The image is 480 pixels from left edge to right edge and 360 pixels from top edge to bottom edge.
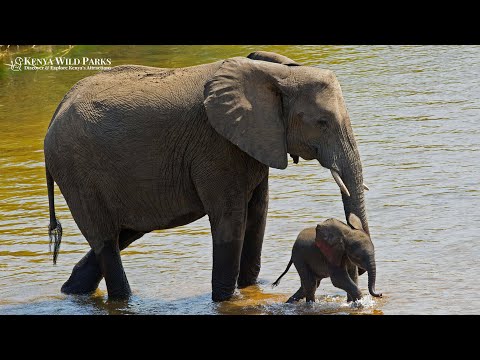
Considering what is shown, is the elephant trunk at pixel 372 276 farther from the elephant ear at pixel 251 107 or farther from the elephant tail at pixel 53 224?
the elephant tail at pixel 53 224

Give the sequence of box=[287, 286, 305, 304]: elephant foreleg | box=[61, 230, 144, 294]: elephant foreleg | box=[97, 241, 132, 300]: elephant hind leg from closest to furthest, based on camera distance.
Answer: box=[287, 286, 305, 304]: elephant foreleg → box=[97, 241, 132, 300]: elephant hind leg → box=[61, 230, 144, 294]: elephant foreleg

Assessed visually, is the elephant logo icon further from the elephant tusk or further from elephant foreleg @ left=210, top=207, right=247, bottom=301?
the elephant tusk

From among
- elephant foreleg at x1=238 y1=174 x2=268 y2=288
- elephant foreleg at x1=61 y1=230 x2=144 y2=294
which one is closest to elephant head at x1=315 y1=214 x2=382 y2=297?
elephant foreleg at x1=238 y1=174 x2=268 y2=288

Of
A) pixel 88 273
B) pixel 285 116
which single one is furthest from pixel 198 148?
pixel 88 273

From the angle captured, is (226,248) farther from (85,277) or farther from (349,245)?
(85,277)

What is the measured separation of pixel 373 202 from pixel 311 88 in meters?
3.43

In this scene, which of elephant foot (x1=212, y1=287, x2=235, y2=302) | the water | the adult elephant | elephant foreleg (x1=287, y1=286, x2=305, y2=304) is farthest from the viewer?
the water

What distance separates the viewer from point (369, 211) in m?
12.8

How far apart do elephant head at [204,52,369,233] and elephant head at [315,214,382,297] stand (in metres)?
0.14

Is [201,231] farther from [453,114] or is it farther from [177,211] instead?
[453,114]

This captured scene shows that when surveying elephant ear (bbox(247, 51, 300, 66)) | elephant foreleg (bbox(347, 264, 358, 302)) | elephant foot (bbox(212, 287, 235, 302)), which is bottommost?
elephant foot (bbox(212, 287, 235, 302))

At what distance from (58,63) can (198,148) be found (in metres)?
11.5

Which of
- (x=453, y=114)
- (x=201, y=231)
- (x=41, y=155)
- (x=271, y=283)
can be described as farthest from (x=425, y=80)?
(x=271, y=283)

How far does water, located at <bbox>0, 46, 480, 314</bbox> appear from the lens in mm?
10656
